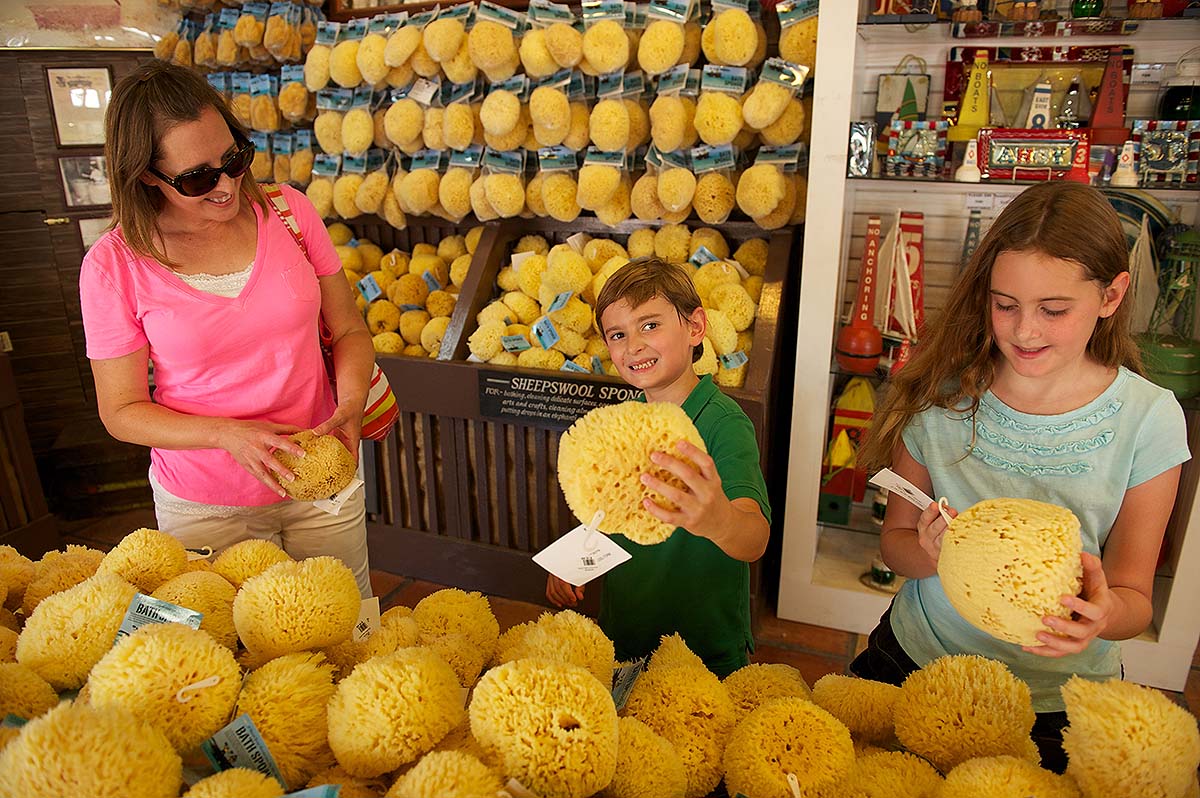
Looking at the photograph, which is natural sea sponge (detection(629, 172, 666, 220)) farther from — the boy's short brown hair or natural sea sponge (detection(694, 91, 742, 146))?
the boy's short brown hair

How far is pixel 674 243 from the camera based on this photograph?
8.62 feet

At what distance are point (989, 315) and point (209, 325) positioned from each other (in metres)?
1.39

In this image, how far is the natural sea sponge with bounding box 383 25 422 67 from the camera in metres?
2.78

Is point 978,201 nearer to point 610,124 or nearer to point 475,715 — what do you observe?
point 610,124

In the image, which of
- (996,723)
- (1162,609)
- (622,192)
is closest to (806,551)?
(1162,609)

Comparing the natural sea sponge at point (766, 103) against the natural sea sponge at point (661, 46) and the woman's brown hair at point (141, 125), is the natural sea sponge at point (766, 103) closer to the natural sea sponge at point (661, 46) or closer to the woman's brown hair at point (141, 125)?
the natural sea sponge at point (661, 46)

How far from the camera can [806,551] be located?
2.56m

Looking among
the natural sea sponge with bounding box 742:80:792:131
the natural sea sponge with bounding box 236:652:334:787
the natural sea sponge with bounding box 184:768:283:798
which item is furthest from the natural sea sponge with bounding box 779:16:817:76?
the natural sea sponge with bounding box 184:768:283:798

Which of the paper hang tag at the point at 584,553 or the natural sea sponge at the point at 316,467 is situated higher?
the paper hang tag at the point at 584,553

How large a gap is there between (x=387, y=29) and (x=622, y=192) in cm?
116

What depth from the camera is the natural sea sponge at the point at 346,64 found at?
2965 mm

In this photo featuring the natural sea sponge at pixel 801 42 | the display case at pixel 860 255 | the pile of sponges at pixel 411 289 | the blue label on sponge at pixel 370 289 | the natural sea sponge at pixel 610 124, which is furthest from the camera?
the blue label on sponge at pixel 370 289

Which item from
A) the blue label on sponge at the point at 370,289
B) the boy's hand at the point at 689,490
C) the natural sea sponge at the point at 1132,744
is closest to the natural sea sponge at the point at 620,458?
the boy's hand at the point at 689,490

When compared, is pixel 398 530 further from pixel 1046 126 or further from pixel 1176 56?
pixel 1176 56
